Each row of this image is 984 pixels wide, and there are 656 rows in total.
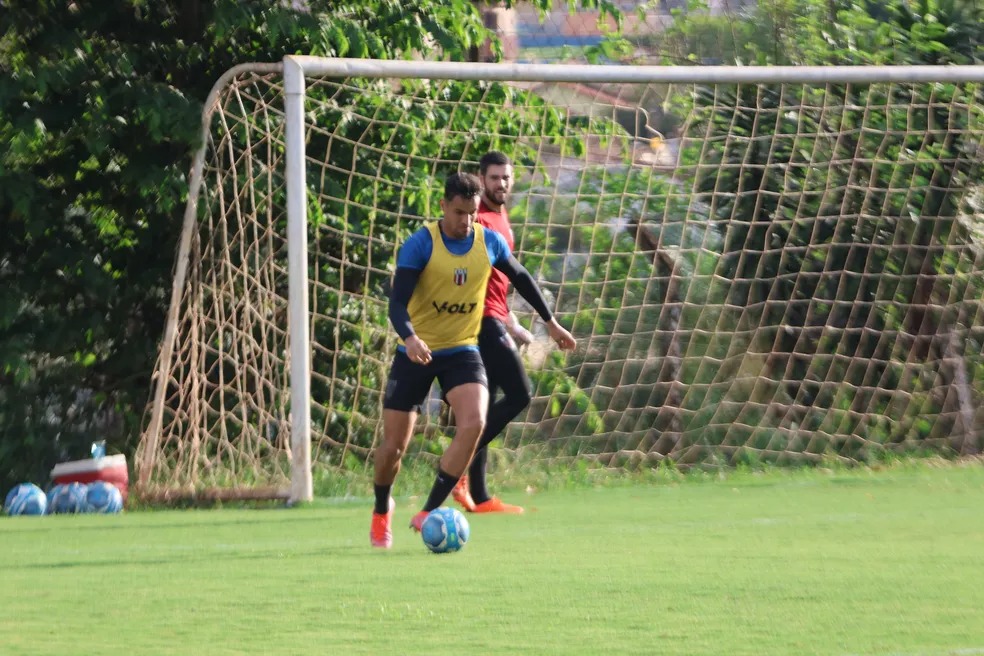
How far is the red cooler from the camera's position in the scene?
9.78 metres

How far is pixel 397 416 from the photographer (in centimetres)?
720

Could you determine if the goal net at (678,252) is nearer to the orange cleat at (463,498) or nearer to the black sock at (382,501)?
the orange cleat at (463,498)

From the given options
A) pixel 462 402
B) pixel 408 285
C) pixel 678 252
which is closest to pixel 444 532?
pixel 462 402

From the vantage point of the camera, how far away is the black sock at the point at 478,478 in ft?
29.2

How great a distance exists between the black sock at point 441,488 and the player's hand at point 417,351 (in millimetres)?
698

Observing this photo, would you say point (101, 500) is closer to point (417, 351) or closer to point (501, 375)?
point (501, 375)

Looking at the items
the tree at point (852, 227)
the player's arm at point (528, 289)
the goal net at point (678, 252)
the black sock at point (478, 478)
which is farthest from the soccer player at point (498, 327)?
the tree at point (852, 227)

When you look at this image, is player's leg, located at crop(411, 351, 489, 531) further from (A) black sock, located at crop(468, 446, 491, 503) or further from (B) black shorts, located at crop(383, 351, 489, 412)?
(A) black sock, located at crop(468, 446, 491, 503)

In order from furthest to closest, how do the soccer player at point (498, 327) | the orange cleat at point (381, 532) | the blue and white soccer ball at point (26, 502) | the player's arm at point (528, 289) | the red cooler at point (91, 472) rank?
the red cooler at point (91, 472) → the blue and white soccer ball at point (26, 502) → the soccer player at point (498, 327) → the player's arm at point (528, 289) → the orange cleat at point (381, 532)

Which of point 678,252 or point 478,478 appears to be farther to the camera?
point 678,252

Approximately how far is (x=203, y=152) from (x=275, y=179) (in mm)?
683

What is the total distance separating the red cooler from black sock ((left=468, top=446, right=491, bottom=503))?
2.35 metres

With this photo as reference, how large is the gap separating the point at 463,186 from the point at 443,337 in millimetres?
735

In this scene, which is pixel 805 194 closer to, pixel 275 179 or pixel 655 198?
pixel 655 198
